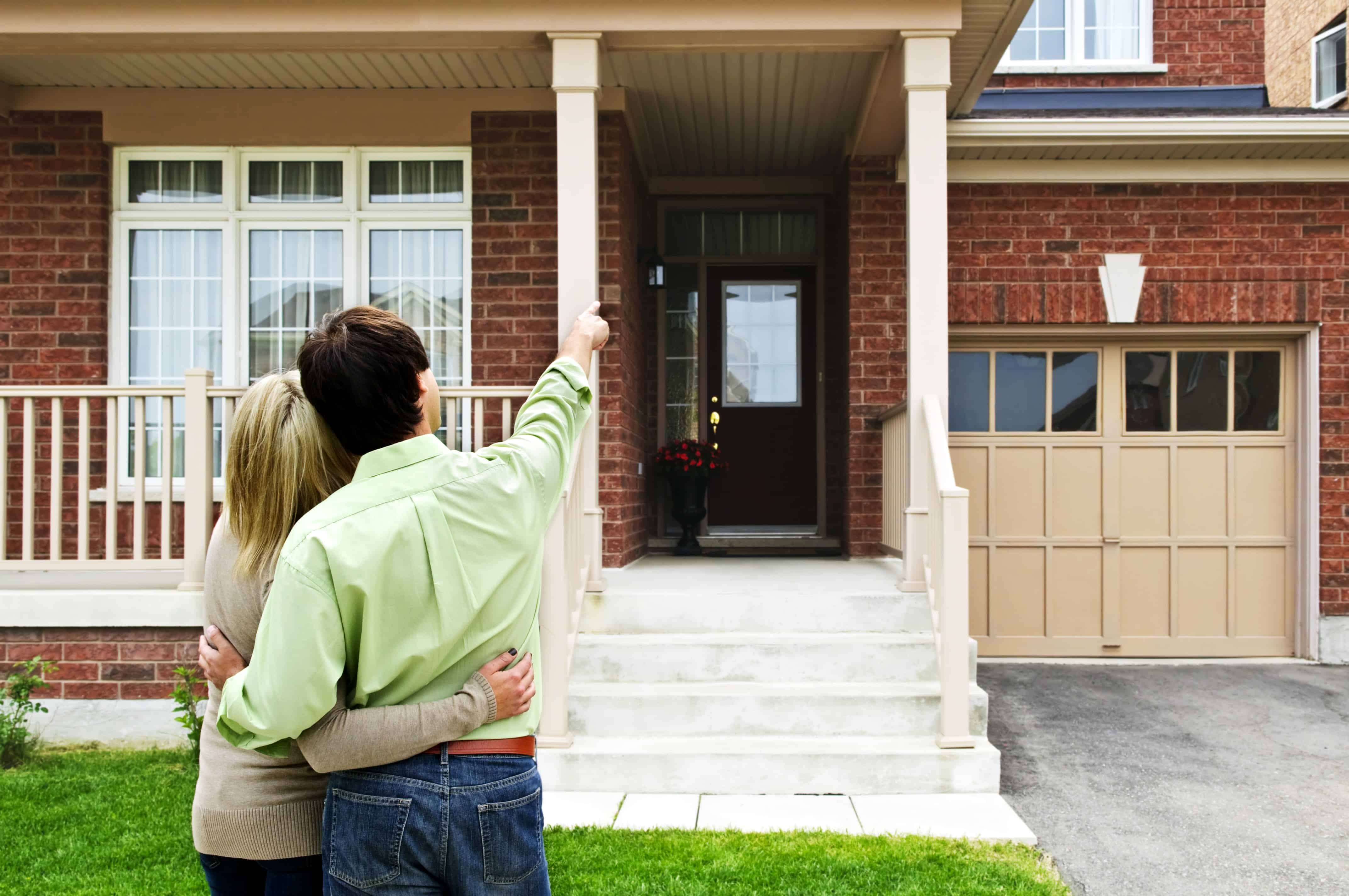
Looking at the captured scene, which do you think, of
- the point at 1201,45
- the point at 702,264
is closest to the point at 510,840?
the point at 702,264

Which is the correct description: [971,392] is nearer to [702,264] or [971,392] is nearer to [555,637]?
[702,264]

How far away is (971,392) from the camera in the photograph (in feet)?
22.8

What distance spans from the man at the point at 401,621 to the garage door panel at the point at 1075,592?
19.7 feet

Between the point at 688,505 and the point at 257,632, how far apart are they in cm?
595

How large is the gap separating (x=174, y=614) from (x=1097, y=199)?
5.87 meters

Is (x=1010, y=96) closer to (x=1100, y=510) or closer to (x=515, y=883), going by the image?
(x=1100, y=510)

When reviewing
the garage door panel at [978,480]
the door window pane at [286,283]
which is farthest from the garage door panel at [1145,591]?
the door window pane at [286,283]

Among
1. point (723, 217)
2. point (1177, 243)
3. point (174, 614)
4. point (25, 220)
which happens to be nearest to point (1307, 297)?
point (1177, 243)

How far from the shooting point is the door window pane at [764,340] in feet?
25.8

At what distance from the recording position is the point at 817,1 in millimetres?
4867

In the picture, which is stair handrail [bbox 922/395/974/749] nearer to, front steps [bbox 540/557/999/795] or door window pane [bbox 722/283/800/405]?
front steps [bbox 540/557/999/795]

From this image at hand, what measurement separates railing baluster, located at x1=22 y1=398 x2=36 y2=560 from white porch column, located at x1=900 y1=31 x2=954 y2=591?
4032mm

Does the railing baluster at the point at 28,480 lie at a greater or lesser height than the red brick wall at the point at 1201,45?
lesser

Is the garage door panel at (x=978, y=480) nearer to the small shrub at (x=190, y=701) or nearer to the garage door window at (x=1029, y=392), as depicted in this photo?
the garage door window at (x=1029, y=392)
